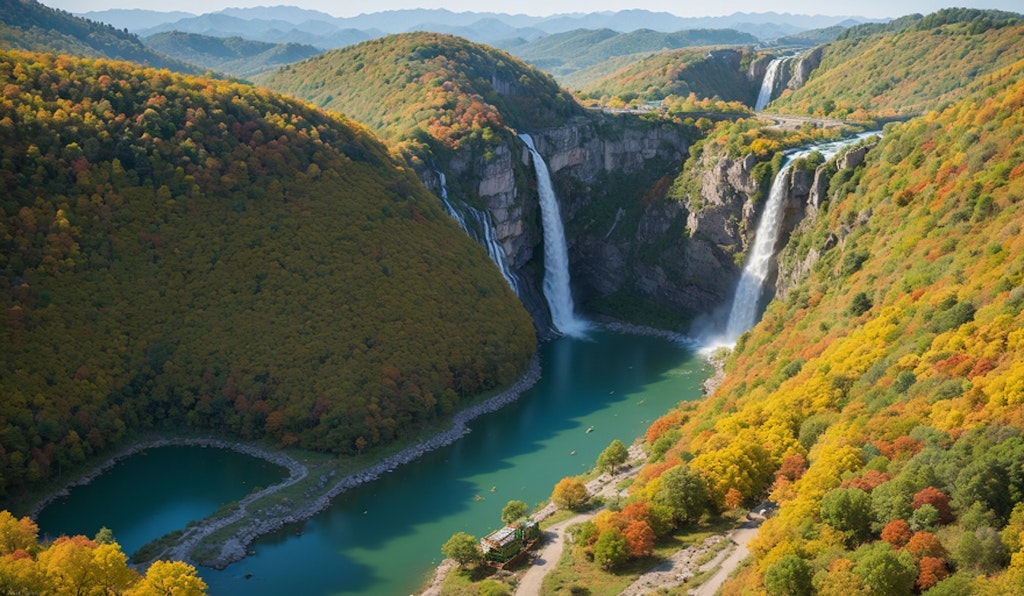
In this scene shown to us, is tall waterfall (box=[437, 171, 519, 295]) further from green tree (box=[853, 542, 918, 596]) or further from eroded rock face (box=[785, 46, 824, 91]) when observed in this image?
eroded rock face (box=[785, 46, 824, 91])

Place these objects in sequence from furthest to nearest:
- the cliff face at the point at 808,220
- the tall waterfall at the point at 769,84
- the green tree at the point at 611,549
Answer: the tall waterfall at the point at 769,84, the cliff face at the point at 808,220, the green tree at the point at 611,549

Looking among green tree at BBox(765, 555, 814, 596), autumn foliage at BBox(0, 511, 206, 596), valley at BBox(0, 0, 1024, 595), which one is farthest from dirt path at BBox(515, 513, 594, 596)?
autumn foliage at BBox(0, 511, 206, 596)

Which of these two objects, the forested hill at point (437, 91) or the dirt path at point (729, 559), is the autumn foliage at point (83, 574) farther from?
the forested hill at point (437, 91)

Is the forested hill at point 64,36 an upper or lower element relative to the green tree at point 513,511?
upper

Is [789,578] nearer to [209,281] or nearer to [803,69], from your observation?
[209,281]

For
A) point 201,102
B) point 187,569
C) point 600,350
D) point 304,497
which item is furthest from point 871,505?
point 201,102

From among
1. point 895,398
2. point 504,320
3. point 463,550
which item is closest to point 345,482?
point 463,550

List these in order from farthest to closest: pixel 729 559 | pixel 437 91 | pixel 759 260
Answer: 1. pixel 437 91
2. pixel 759 260
3. pixel 729 559

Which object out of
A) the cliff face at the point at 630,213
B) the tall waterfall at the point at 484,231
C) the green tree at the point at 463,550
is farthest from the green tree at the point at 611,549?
the tall waterfall at the point at 484,231
